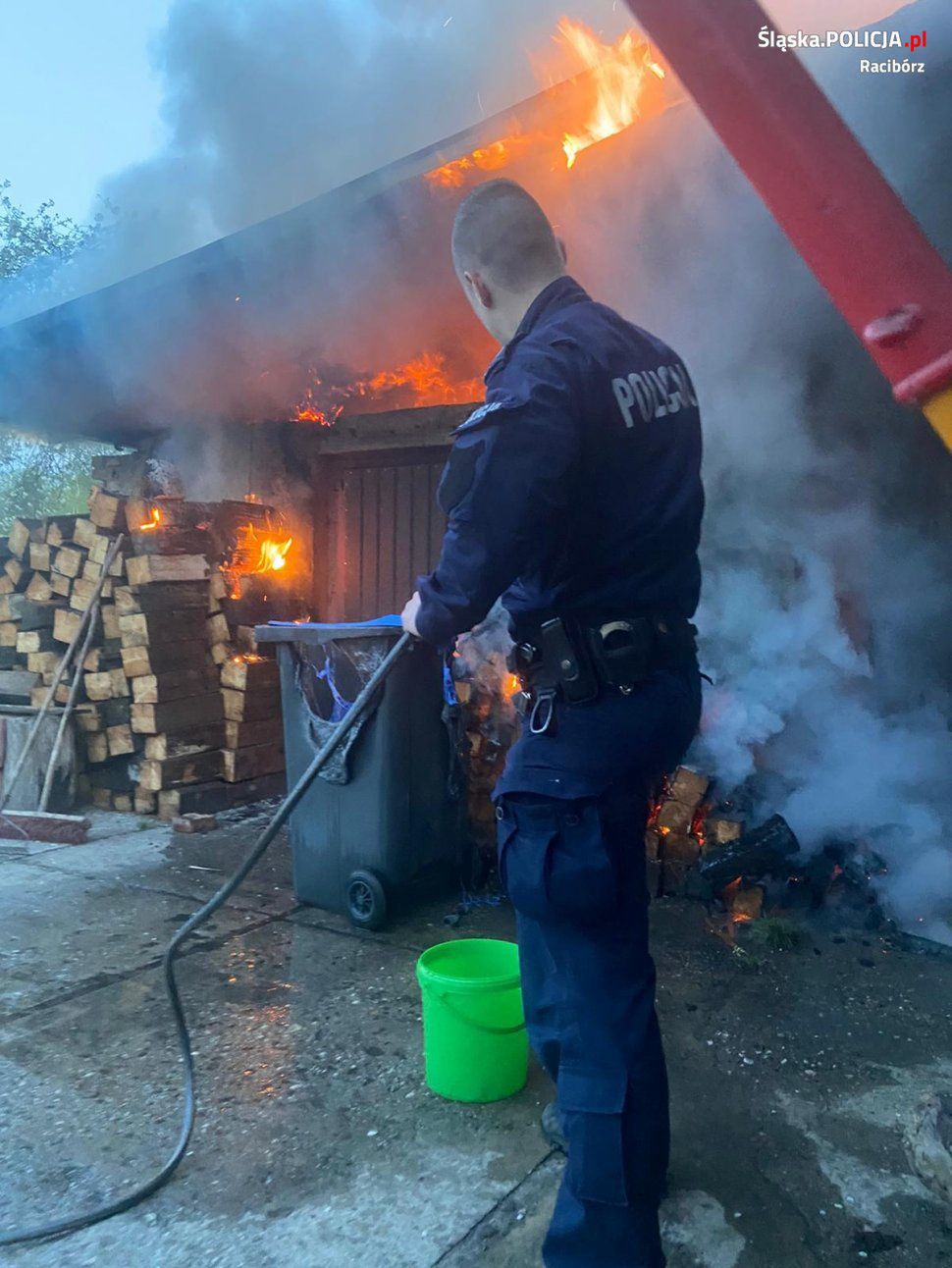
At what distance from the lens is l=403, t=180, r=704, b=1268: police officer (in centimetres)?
174

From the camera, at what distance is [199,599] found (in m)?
5.50

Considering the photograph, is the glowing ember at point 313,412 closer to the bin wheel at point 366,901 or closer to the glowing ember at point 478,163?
the glowing ember at point 478,163

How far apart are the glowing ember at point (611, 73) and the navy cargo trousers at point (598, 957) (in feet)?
9.32

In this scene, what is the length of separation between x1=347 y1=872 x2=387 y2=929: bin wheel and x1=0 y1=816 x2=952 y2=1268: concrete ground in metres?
0.06

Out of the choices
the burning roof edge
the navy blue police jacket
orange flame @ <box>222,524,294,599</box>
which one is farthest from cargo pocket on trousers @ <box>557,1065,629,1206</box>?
orange flame @ <box>222,524,294,599</box>

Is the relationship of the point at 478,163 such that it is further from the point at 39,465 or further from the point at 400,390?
the point at 39,465

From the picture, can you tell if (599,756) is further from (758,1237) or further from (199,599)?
(199,599)

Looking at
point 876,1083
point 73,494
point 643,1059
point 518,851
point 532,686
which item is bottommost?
point 876,1083

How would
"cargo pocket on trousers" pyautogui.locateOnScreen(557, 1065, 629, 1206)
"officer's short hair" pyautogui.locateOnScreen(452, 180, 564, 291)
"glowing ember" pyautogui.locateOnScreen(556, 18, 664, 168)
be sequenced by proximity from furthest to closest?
"glowing ember" pyautogui.locateOnScreen(556, 18, 664, 168) < "officer's short hair" pyautogui.locateOnScreen(452, 180, 564, 291) < "cargo pocket on trousers" pyautogui.locateOnScreen(557, 1065, 629, 1206)

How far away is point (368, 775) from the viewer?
137 inches

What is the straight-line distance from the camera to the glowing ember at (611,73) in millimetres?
3525

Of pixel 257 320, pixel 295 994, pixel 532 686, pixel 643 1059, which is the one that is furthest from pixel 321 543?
pixel 643 1059

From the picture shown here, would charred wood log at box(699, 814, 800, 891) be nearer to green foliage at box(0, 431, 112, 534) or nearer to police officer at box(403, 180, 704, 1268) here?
police officer at box(403, 180, 704, 1268)

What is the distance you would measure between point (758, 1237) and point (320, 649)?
8.11 ft
